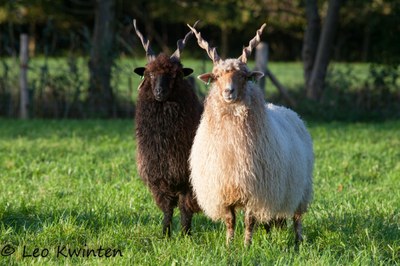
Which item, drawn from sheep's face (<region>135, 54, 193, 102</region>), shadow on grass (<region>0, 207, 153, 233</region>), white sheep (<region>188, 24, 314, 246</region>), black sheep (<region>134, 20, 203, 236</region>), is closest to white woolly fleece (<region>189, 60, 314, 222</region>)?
white sheep (<region>188, 24, 314, 246</region>)

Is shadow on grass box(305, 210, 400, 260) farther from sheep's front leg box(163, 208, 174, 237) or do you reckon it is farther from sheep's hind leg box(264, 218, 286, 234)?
sheep's front leg box(163, 208, 174, 237)

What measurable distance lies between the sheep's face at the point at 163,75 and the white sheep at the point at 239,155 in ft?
1.52

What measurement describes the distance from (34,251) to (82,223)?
767 millimetres

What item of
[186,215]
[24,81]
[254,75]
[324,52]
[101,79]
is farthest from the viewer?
[324,52]

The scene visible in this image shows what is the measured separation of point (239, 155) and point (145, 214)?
160 centimetres

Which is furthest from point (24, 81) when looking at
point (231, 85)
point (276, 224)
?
point (231, 85)

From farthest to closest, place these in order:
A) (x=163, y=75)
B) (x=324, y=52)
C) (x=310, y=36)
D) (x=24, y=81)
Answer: (x=310, y=36), (x=324, y=52), (x=24, y=81), (x=163, y=75)

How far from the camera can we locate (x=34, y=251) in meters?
5.56

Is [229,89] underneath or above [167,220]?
above

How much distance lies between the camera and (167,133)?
6535mm

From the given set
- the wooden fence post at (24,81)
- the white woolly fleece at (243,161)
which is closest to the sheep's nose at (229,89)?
the white woolly fleece at (243,161)

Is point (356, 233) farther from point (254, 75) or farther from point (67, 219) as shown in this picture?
point (67, 219)

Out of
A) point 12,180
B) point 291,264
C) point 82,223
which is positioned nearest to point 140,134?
point 82,223

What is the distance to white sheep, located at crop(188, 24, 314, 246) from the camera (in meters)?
5.92
